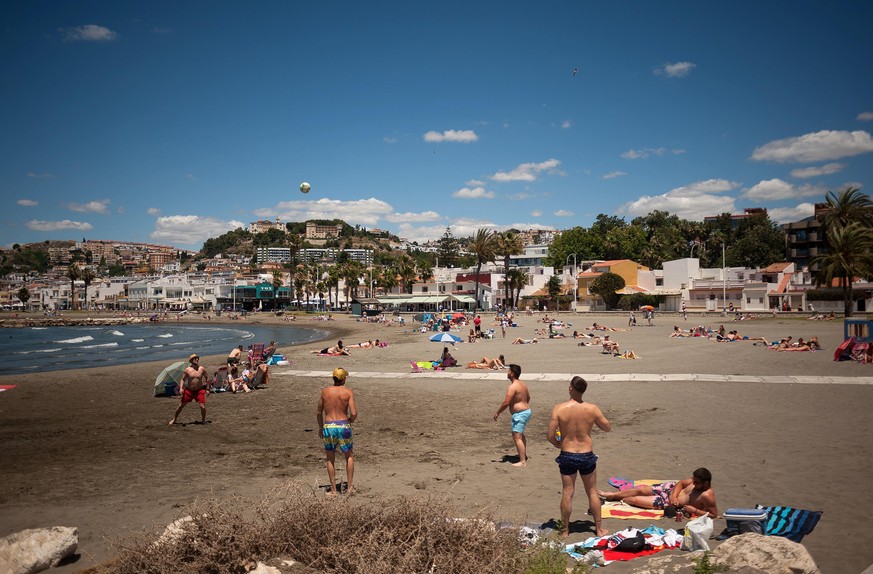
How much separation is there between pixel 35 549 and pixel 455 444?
6537 millimetres

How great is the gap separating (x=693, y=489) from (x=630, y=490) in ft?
2.50

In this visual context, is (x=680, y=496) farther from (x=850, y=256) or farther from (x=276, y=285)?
(x=276, y=285)

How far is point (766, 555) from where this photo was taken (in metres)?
4.11

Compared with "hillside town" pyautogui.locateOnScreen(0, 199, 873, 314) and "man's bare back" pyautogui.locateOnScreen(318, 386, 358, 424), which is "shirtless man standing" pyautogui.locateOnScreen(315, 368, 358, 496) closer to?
"man's bare back" pyautogui.locateOnScreen(318, 386, 358, 424)

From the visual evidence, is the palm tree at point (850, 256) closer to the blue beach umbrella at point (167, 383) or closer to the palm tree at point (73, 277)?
the blue beach umbrella at point (167, 383)

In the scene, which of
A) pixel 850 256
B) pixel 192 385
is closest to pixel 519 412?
pixel 192 385

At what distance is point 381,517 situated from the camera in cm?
455

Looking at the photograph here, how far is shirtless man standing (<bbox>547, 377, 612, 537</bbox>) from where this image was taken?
575cm

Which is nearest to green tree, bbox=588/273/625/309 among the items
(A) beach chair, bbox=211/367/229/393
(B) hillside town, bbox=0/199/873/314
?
(B) hillside town, bbox=0/199/873/314

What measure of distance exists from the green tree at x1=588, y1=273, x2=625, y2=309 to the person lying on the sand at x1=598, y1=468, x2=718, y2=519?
65.2m

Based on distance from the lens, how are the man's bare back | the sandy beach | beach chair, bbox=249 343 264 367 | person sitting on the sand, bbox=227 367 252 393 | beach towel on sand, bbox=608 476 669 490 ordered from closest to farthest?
the sandy beach
the man's bare back
beach towel on sand, bbox=608 476 669 490
person sitting on the sand, bbox=227 367 252 393
beach chair, bbox=249 343 264 367

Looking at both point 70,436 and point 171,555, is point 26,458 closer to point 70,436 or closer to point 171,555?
point 70,436

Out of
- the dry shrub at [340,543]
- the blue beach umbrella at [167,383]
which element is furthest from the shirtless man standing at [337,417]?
the blue beach umbrella at [167,383]

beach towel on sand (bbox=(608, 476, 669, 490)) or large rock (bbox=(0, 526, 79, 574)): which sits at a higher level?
large rock (bbox=(0, 526, 79, 574))
